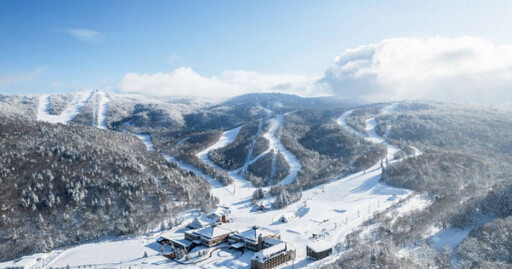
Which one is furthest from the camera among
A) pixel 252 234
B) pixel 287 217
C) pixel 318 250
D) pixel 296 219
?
pixel 296 219

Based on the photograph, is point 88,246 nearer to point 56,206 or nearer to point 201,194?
point 56,206

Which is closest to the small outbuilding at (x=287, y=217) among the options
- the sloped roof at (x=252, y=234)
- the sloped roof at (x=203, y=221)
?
the sloped roof at (x=252, y=234)

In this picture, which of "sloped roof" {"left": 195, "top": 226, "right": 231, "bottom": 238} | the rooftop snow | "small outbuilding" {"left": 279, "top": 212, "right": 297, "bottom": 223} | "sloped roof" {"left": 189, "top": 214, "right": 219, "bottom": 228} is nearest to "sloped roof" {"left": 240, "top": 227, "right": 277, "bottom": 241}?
"sloped roof" {"left": 195, "top": 226, "right": 231, "bottom": 238}

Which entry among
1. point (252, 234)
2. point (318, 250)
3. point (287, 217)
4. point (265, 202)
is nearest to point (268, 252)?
point (318, 250)

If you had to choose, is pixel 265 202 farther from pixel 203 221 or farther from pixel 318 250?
pixel 318 250

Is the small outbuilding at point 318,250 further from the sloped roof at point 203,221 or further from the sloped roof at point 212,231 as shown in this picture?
the sloped roof at point 203,221

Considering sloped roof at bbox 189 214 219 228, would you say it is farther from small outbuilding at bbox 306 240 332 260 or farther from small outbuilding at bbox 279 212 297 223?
small outbuilding at bbox 306 240 332 260

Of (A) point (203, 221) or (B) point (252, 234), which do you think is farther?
(A) point (203, 221)

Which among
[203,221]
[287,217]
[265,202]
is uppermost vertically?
[203,221]
